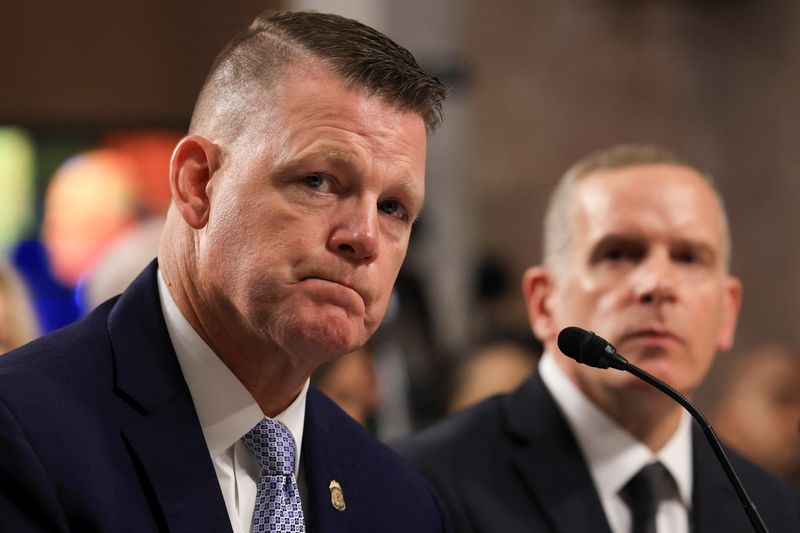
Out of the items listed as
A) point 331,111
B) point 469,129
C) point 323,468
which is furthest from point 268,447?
point 469,129

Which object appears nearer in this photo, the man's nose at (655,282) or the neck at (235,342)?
the neck at (235,342)

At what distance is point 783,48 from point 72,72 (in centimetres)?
405

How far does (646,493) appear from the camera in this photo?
126 inches

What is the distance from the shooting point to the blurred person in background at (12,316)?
4.06 meters

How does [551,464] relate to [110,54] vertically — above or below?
below

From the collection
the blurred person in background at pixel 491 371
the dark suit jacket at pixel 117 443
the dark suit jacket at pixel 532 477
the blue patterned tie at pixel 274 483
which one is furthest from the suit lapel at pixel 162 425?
the blurred person in background at pixel 491 371

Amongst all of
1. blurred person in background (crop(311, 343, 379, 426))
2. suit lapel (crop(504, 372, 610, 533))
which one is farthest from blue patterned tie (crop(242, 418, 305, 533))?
blurred person in background (crop(311, 343, 379, 426))

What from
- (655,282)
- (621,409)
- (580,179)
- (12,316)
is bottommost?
(12,316)

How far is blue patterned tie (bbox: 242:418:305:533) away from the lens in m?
2.35

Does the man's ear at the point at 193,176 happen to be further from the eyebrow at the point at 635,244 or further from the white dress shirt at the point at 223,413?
the eyebrow at the point at 635,244

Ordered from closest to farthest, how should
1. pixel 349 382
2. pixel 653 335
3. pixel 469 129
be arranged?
pixel 653 335, pixel 349 382, pixel 469 129

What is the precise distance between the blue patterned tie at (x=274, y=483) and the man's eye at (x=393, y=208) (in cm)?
45

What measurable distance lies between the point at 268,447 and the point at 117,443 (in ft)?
1.02

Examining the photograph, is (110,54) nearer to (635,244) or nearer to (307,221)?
(635,244)
